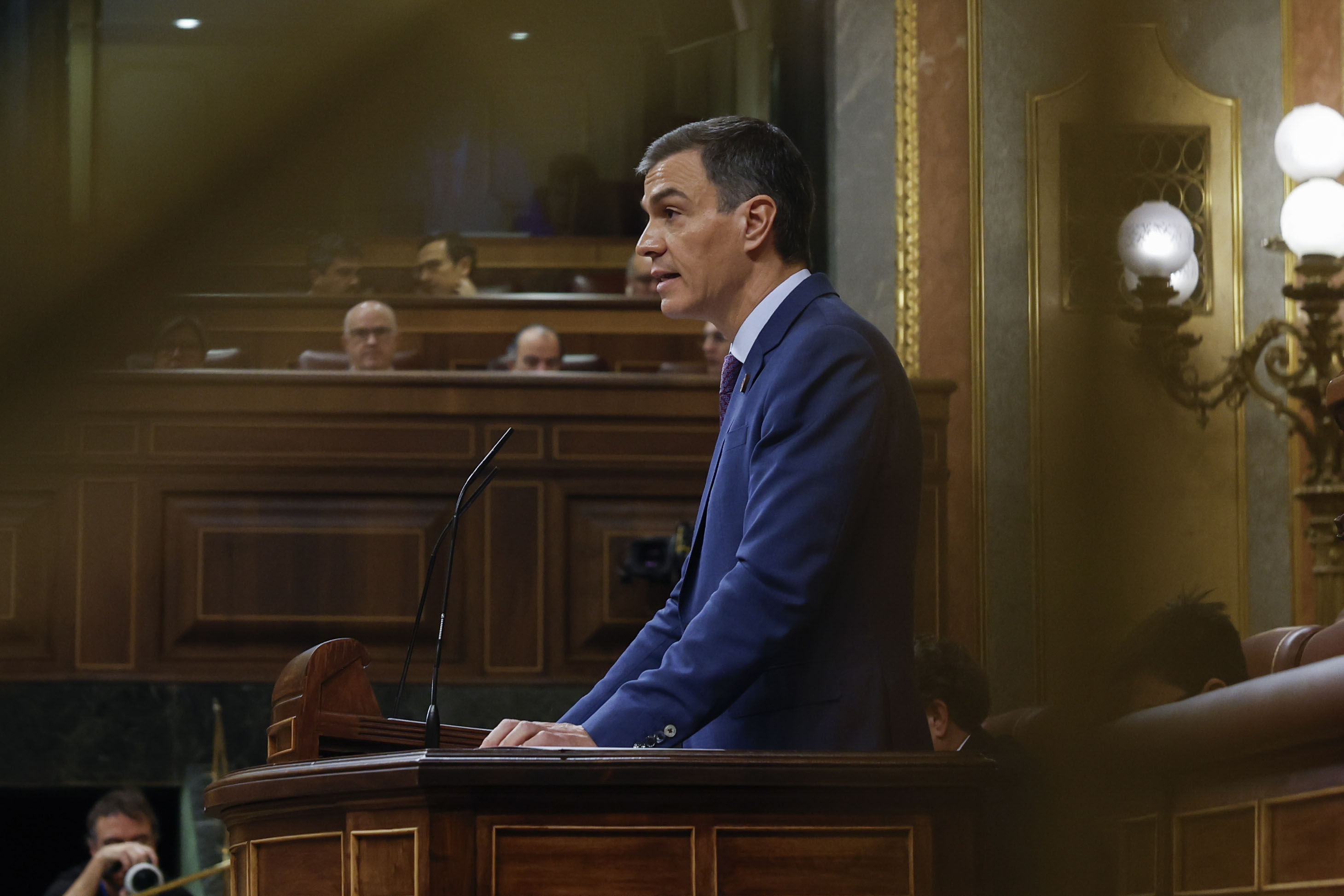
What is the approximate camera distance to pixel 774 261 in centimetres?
164

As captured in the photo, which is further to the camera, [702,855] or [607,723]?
[607,723]

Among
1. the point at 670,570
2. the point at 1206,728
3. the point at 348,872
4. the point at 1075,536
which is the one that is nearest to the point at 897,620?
the point at 1206,728

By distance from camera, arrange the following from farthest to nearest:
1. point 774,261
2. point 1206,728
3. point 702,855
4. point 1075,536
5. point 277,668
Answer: point 277,668 < point 774,261 < point 1206,728 < point 702,855 < point 1075,536

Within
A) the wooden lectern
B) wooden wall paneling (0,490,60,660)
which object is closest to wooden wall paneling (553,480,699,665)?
wooden wall paneling (0,490,60,660)

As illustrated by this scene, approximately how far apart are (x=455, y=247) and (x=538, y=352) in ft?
5.02

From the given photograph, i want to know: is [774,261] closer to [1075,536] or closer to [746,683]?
[746,683]

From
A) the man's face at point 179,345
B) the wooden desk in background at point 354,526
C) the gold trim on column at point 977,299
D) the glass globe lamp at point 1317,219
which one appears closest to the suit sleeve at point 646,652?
the man's face at point 179,345

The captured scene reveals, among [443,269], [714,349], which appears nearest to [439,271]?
[443,269]

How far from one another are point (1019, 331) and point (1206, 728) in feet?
16.6

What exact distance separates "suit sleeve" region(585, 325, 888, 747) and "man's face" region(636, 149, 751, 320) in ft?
0.61

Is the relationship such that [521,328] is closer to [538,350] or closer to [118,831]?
[538,350]

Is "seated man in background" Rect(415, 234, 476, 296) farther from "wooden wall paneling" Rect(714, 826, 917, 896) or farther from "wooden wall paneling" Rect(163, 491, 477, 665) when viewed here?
"wooden wall paneling" Rect(714, 826, 917, 896)

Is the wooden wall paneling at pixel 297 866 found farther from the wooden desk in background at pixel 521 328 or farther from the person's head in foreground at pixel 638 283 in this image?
the person's head in foreground at pixel 638 283

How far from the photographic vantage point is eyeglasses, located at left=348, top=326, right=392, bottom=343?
5.82 meters
